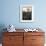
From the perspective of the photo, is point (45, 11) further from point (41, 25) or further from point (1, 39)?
point (1, 39)

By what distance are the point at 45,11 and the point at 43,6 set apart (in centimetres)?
18

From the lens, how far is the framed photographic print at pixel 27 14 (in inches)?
155

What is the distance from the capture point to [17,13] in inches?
157

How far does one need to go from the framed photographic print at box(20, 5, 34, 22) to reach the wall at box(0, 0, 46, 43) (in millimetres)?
110

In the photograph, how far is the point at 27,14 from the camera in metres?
3.96

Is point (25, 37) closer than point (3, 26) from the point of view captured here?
Yes

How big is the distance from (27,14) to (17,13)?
34 cm

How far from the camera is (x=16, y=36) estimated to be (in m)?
3.47

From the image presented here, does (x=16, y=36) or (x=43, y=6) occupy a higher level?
(x=43, y=6)

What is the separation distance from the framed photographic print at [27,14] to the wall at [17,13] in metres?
0.11

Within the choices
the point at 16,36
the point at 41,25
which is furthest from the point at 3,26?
the point at 41,25

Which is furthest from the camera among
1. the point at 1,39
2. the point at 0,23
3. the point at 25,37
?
the point at 0,23

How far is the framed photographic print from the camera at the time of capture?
393 cm

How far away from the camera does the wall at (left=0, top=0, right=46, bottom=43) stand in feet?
13.0
